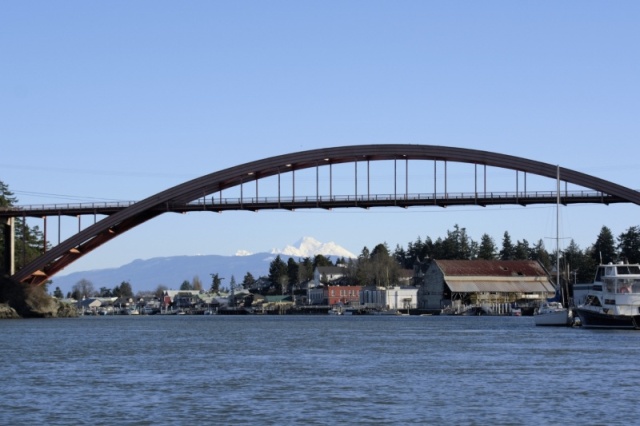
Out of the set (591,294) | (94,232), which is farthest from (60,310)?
(591,294)

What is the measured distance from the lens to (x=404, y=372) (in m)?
41.0

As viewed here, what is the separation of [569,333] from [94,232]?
46.5m

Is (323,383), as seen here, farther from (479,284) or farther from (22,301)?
(479,284)

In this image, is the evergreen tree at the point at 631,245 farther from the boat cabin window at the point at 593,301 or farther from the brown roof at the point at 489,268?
the boat cabin window at the point at 593,301

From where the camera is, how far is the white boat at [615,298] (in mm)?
72000

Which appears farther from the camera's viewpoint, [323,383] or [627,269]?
[627,269]

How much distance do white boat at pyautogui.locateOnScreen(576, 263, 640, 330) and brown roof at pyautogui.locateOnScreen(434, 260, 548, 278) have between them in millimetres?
77896

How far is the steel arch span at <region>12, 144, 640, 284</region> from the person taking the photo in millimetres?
93438

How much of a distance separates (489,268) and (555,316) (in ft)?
241

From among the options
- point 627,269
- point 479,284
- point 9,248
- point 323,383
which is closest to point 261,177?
point 9,248

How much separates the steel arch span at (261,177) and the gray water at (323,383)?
111ft

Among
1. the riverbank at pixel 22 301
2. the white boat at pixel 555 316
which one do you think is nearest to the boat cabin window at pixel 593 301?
the white boat at pixel 555 316

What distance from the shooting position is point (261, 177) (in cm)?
10181

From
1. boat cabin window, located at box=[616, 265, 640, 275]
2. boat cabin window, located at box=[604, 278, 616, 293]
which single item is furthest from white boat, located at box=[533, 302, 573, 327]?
boat cabin window, located at box=[604, 278, 616, 293]
